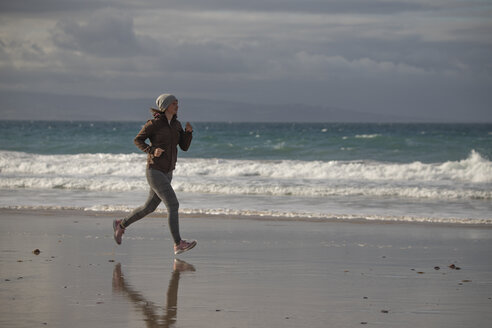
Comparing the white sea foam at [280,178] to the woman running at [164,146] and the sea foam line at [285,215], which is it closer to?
the sea foam line at [285,215]

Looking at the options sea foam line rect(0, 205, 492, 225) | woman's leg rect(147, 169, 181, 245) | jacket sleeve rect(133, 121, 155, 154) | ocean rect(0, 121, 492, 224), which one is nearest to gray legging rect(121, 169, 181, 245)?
woman's leg rect(147, 169, 181, 245)

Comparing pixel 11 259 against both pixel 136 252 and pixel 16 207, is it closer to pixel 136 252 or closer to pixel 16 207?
pixel 136 252

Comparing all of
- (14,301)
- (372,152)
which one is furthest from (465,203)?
(372,152)

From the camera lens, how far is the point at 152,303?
5.81 m

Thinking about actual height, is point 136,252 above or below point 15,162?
below

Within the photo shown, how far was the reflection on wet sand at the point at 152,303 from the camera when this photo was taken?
17.2 feet

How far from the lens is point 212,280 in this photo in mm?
6812

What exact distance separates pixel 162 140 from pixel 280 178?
642 inches

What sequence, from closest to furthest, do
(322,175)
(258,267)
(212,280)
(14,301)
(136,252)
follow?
(14,301) < (212,280) < (258,267) < (136,252) < (322,175)

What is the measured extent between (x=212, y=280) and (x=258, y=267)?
838 mm

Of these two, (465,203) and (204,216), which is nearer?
(204,216)

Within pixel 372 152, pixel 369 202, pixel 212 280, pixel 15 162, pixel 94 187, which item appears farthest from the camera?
pixel 372 152

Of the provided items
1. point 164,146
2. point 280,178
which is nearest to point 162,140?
point 164,146

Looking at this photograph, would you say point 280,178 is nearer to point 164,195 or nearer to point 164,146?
point 164,195
